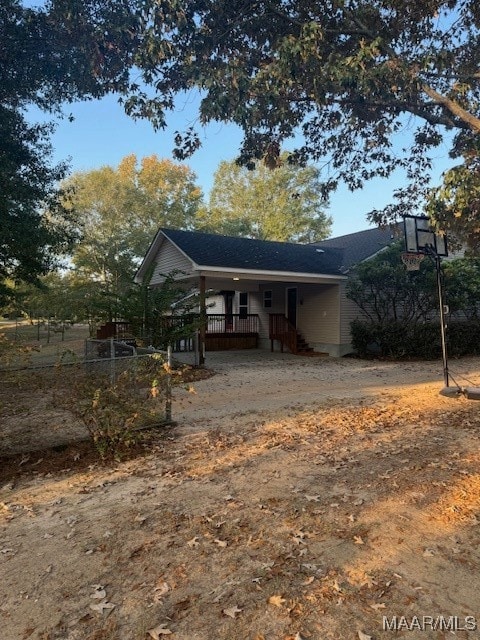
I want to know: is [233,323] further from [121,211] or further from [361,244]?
[121,211]

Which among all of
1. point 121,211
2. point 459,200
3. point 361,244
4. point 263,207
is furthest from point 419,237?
point 263,207

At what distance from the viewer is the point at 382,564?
272cm

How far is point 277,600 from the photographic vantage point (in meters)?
2.39

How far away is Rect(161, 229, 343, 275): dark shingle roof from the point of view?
46.0 ft

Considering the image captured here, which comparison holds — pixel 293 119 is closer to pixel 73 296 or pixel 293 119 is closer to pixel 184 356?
pixel 184 356

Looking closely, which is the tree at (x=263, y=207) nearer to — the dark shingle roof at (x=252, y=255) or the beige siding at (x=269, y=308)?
the beige siding at (x=269, y=308)

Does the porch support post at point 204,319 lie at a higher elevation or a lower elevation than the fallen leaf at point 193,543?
higher

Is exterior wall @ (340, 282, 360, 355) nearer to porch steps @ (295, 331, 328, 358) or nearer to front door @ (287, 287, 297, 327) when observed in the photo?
porch steps @ (295, 331, 328, 358)

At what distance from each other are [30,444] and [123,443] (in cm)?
124

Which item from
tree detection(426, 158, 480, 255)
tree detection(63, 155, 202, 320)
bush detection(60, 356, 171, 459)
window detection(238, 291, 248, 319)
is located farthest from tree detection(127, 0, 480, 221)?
tree detection(63, 155, 202, 320)

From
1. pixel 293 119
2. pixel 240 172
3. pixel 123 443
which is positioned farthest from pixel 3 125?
pixel 240 172

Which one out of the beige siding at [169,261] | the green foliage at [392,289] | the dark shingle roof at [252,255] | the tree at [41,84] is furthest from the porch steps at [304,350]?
the tree at [41,84]

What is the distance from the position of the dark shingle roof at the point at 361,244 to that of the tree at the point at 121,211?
50.8 feet

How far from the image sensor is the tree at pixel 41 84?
22.7 feet
